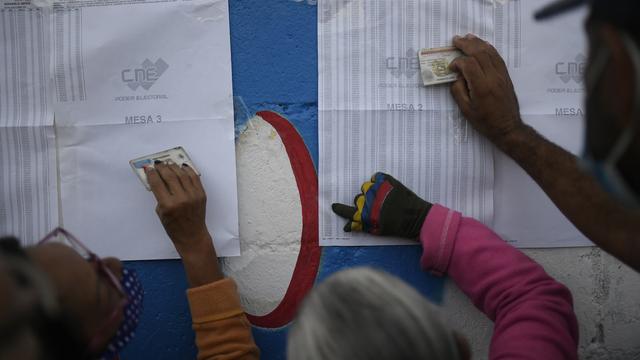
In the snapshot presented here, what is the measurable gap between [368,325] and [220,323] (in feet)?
1.53

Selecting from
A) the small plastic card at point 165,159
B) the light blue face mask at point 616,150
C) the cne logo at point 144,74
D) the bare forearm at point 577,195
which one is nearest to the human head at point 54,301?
the small plastic card at point 165,159

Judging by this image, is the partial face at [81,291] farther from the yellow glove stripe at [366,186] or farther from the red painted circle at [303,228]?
the yellow glove stripe at [366,186]

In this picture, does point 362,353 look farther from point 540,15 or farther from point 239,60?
point 239,60

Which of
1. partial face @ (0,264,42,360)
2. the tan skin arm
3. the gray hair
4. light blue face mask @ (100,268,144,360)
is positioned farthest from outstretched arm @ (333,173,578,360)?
partial face @ (0,264,42,360)

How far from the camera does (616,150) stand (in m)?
0.60

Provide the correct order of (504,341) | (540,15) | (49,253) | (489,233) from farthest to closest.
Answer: (489,233) < (504,341) < (49,253) < (540,15)

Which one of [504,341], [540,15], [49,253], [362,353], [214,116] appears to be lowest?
[504,341]

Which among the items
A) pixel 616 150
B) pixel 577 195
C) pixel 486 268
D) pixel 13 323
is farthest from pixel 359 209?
pixel 13 323

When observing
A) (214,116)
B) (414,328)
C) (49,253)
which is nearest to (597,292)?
(414,328)

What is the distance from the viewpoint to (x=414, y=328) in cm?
66

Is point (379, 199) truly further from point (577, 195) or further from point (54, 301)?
point (54, 301)

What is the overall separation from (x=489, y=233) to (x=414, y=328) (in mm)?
468

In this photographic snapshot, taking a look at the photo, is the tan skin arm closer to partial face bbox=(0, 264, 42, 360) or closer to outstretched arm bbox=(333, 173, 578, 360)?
outstretched arm bbox=(333, 173, 578, 360)

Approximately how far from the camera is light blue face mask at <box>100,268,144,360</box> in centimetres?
84
